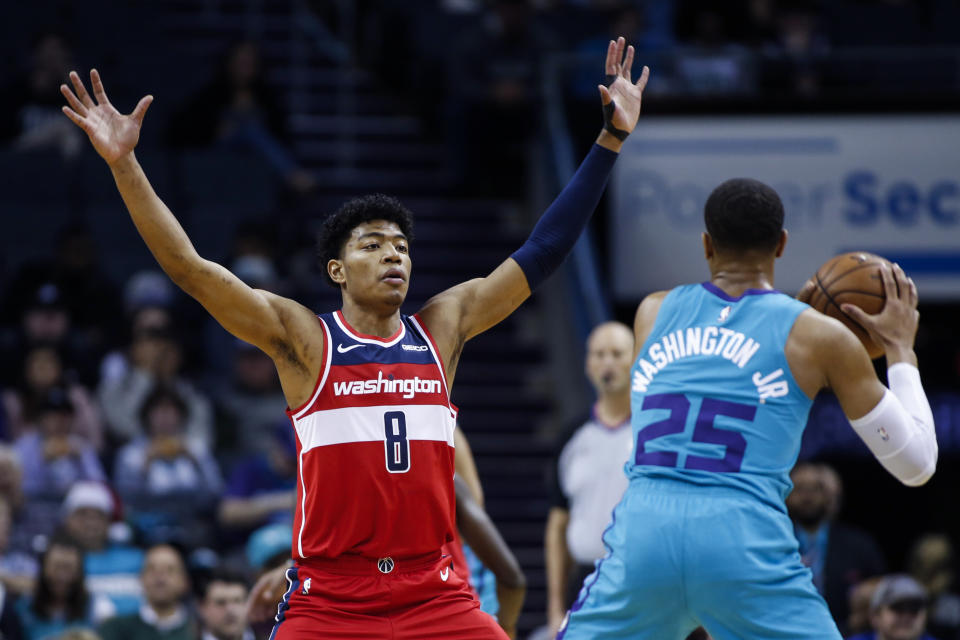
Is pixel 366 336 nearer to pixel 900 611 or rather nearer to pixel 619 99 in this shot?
pixel 619 99

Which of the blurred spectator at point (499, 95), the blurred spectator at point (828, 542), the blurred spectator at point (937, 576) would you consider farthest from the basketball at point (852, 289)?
the blurred spectator at point (499, 95)

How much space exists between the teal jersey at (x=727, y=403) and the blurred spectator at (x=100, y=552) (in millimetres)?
5667

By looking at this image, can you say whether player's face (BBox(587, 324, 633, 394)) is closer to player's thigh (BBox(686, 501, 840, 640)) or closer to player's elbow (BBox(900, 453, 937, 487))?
player's elbow (BBox(900, 453, 937, 487))

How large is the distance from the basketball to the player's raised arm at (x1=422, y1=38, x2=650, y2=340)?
2.94ft

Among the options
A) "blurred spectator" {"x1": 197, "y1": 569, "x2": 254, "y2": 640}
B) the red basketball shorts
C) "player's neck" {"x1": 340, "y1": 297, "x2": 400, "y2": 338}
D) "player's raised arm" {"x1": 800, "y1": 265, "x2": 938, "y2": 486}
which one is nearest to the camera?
"player's raised arm" {"x1": 800, "y1": 265, "x2": 938, "y2": 486}

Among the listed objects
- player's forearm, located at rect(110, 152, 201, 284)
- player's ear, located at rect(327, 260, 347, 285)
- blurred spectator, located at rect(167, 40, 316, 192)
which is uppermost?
blurred spectator, located at rect(167, 40, 316, 192)

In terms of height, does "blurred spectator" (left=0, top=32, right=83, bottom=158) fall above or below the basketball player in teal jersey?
above

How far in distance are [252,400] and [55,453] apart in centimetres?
176

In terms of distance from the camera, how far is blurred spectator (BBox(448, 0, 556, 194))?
43.1ft

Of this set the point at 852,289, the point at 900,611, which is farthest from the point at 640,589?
the point at 900,611

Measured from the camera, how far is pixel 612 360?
7570 mm

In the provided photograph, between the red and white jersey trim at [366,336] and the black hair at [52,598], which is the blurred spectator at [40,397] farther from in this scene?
the red and white jersey trim at [366,336]

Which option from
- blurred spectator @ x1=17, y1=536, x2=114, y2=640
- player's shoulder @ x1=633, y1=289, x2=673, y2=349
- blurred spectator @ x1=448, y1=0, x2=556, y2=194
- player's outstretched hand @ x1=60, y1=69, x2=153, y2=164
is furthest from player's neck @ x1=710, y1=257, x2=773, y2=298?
blurred spectator @ x1=448, y1=0, x2=556, y2=194

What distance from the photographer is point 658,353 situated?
15.3ft
